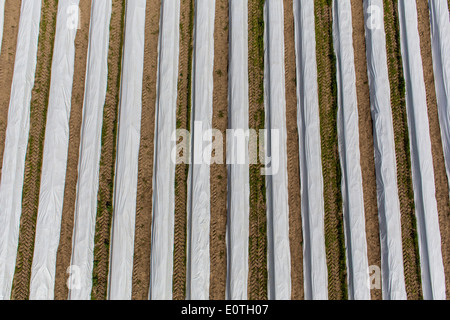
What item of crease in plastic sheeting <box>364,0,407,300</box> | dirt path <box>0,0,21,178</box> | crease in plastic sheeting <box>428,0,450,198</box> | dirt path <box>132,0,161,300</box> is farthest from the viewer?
dirt path <box>0,0,21,178</box>

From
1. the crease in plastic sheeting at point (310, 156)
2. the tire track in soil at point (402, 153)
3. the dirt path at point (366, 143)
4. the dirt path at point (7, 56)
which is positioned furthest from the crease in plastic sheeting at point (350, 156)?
the dirt path at point (7, 56)

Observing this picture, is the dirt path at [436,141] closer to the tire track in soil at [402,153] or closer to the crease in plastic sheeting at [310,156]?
the tire track in soil at [402,153]

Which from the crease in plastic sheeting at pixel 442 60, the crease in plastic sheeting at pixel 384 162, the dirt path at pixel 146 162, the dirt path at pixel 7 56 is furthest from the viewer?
the dirt path at pixel 7 56

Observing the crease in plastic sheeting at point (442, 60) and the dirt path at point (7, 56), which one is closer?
the crease in plastic sheeting at point (442, 60)

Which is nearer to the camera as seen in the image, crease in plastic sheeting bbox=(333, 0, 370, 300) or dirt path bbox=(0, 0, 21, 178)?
crease in plastic sheeting bbox=(333, 0, 370, 300)

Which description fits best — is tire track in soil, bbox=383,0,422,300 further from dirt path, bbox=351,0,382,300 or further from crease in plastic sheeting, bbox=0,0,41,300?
crease in plastic sheeting, bbox=0,0,41,300

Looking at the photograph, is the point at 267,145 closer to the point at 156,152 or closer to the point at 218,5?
the point at 156,152

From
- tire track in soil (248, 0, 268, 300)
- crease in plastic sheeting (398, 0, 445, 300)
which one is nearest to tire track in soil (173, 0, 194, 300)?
tire track in soil (248, 0, 268, 300)
